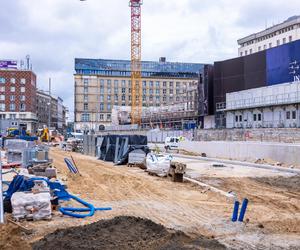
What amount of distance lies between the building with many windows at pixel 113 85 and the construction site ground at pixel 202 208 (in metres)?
114

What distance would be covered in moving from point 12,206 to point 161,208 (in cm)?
456

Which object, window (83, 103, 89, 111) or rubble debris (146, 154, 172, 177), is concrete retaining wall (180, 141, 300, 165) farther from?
window (83, 103, 89, 111)

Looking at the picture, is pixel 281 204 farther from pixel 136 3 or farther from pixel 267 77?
pixel 136 3

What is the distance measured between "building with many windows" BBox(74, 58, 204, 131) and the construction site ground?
374 feet

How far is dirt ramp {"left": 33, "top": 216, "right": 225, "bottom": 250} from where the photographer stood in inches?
327

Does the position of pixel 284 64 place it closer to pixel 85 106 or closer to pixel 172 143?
pixel 172 143

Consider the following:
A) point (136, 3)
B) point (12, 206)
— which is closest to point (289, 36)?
point (136, 3)

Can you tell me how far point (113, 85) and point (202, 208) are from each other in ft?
426

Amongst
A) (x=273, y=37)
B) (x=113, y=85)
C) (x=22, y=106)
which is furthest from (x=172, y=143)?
(x=113, y=85)

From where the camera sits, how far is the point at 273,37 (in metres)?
108

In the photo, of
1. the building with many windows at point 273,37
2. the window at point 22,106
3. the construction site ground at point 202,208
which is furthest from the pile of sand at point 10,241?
the window at point 22,106

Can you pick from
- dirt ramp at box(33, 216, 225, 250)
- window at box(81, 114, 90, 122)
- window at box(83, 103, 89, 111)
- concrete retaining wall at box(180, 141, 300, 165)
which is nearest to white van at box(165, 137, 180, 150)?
concrete retaining wall at box(180, 141, 300, 165)

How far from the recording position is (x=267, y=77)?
65.3 m

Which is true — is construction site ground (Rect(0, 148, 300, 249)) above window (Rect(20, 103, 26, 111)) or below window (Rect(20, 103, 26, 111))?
below
